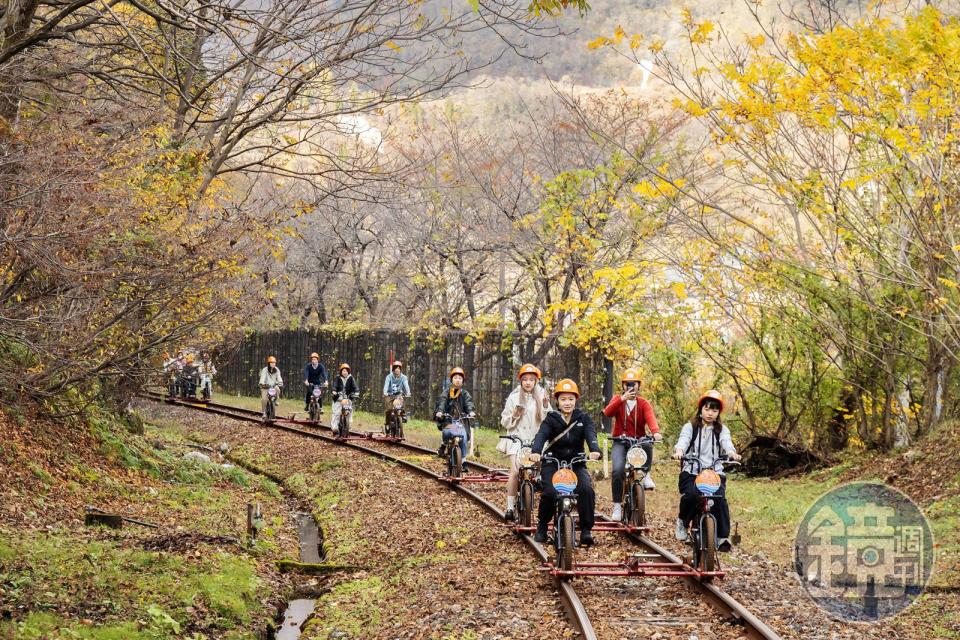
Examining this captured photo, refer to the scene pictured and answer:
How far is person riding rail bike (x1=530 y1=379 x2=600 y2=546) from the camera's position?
1023 cm

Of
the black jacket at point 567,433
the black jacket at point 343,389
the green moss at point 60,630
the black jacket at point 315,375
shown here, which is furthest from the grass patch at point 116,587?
the black jacket at point 315,375

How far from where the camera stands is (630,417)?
1226 centimetres

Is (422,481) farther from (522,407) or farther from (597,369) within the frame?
(597,369)

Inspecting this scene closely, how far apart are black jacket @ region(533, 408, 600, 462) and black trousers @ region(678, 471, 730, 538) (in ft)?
3.19

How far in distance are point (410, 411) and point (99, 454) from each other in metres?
17.0

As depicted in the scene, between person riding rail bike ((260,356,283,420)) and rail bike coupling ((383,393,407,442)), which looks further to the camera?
person riding rail bike ((260,356,283,420))

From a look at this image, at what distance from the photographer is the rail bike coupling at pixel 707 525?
30.9 feet

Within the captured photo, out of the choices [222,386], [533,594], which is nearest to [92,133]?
[533,594]

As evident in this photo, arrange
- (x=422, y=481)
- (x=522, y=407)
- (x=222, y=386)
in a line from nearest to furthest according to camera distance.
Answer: (x=522, y=407), (x=422, y=481), (x=222, y=386)

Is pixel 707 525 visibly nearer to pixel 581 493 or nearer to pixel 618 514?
pixel 581 493

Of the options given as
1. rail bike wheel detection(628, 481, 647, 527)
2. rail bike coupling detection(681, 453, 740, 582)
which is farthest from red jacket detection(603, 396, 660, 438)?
rail bike coupling detection(681, 453, 740, 582)

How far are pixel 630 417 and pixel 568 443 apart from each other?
2158 mm

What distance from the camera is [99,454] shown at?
1479 centimetres

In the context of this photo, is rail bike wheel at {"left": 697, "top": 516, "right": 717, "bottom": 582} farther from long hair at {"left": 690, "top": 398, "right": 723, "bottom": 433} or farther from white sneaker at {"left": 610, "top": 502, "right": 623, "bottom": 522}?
white sneaker at {"left": 610, "top": 502, "right": 623, "bottom": 522}
